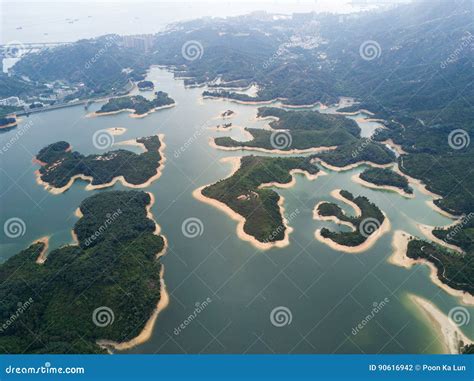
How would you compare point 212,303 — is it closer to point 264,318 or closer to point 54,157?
point 264,318

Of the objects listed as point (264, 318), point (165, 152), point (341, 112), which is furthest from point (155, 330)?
point (341, 112)
